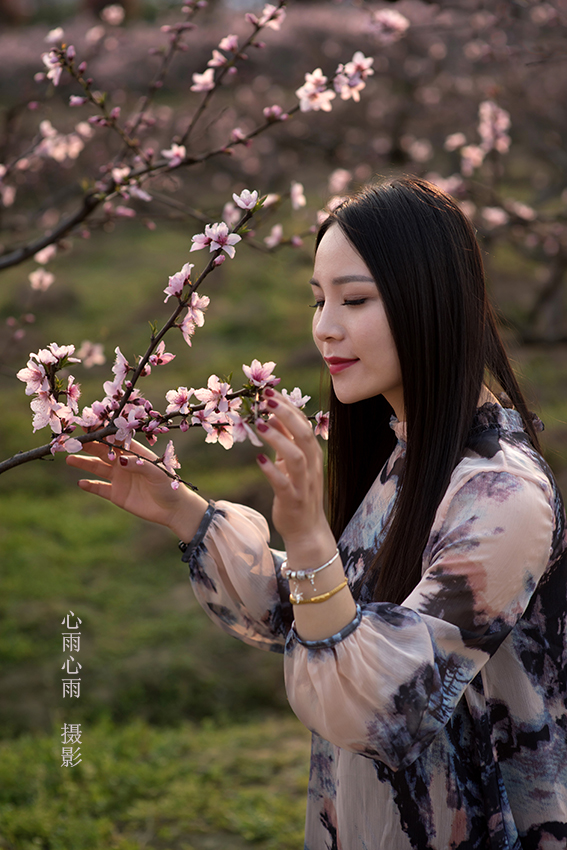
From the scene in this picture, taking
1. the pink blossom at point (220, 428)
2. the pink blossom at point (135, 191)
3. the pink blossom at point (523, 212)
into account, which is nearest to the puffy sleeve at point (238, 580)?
the pink blossom at point (220, 428)

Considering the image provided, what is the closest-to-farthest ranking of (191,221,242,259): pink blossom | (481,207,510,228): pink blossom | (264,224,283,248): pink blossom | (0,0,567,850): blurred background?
1. (191,221,242,259): pink blossom
2. (264,224,283,248): pink blossom
3. (0,0,567,850): blurred background
4. (481,207,510,228): pink blossom

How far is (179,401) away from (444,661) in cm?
81

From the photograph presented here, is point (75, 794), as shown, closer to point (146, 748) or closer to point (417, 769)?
point (146, 748)

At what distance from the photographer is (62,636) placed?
4957 mm

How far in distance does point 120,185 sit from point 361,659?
191cm

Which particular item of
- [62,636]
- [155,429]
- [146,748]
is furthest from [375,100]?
[155,429]

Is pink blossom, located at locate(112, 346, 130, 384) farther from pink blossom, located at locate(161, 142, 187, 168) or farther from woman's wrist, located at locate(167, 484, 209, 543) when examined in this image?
pink blossom, located at locate(161, 142, 187, 168)

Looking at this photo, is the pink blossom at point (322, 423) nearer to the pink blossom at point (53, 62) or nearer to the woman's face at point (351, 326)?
the woman's face at point (351, 326)

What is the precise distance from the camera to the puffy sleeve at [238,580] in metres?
1.94

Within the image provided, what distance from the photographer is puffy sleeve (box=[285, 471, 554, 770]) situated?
1229 mm

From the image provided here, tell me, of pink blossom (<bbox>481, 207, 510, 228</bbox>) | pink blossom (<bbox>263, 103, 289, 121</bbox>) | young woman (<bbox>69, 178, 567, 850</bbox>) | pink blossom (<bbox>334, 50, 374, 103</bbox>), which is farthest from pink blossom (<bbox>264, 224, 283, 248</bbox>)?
pink blossom (<bbox>481, 207, 510, 228</bbox>)

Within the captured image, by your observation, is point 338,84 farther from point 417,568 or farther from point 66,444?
point 417,568

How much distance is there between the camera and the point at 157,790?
136 inches

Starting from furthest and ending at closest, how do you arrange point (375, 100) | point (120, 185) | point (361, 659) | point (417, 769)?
point (375, 100)
point (120, 185)
point (417, 769)
point (361, 659)
